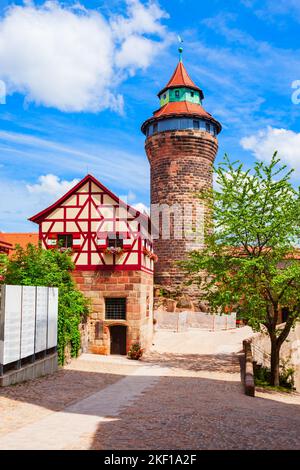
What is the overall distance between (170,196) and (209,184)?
10.8 feet

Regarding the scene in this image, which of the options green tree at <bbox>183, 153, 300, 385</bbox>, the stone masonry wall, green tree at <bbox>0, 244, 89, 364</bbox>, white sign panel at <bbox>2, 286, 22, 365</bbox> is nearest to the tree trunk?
green tree at <bbox>183, 153, 300, 385</bbox>

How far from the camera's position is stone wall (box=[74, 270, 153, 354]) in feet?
74.8

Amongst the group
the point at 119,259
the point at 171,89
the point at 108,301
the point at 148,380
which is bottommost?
the point at 148,380

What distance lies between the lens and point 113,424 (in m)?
9.09

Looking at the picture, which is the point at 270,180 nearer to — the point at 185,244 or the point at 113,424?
the point at 113,424

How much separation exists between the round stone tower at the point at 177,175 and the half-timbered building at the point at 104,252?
14772 millimetres

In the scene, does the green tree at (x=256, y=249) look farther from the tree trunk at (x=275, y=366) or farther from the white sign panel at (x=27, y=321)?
the white sign panel at (x=27, y=321)

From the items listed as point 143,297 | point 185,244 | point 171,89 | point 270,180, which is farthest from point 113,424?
point 171,89

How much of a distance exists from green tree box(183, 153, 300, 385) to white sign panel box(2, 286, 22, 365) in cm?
802

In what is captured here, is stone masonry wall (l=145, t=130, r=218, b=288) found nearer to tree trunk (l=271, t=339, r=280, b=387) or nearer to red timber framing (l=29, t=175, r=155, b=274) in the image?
red timber framing (l=29, t=175, r=155, b=274)

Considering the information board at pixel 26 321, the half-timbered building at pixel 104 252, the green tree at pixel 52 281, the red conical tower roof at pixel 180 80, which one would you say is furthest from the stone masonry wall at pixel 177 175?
the information board at pixel 26 321

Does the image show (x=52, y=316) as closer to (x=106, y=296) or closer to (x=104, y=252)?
(x=106, y=296)

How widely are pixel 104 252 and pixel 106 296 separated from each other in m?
2.04

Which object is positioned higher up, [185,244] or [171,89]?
[171,89]
